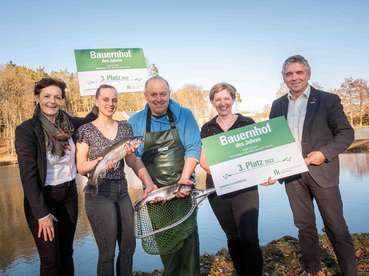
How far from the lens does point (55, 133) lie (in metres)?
3.89

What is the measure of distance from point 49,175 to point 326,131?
309cm

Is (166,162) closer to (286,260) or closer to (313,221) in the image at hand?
(313,221)

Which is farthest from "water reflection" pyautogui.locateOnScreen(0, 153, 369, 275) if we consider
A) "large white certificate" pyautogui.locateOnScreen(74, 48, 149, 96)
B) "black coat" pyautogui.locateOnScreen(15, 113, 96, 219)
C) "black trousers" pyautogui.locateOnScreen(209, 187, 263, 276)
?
"black coat" pyautogui.locateOnScreen(15, 113, 96, 219)

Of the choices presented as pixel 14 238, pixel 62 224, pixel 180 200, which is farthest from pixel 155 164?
pixel 14 238

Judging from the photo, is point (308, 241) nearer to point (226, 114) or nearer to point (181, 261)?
point (181, 261)

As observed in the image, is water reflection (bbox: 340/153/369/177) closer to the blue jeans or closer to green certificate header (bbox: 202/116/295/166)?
green certificate header (bbox: 202/116/295/166)

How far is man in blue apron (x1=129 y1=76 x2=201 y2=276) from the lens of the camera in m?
4.23

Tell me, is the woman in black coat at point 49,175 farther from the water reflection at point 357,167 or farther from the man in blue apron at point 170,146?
the water reflection at point 357,167

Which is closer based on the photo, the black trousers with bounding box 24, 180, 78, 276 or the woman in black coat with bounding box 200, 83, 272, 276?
the black trousers with bounding box 24, 180, 78, 276

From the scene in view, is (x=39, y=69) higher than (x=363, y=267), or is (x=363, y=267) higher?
(x=39, y=69)

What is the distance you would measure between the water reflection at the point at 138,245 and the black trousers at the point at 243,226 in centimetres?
375

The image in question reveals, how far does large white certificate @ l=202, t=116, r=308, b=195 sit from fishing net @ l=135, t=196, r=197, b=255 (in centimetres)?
45

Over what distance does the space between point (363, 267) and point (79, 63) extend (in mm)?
6131

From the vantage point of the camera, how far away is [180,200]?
427 cm
